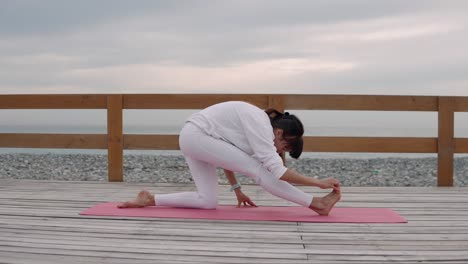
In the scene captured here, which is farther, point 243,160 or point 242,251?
point 243,160

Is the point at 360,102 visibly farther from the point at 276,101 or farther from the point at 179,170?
the point at 179,170

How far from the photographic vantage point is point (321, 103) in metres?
5.68

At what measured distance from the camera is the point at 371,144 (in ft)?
18.4

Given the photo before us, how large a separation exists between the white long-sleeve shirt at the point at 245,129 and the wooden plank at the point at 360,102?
1.97 metres

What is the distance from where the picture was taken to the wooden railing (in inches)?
221

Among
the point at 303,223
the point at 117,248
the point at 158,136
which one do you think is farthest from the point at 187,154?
the point at 158,136

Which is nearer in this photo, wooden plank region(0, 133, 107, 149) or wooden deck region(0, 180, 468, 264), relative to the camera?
wooden deck region(0, 180, 468, 264)

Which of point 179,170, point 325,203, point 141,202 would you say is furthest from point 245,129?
point 179,170

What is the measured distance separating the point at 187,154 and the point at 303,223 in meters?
0.90

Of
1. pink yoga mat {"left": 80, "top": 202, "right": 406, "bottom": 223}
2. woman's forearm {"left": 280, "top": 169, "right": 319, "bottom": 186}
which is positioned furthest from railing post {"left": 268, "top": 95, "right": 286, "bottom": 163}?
woman's forearm {"left": 280, "top": 169, "right": 319, "bottom": 186}

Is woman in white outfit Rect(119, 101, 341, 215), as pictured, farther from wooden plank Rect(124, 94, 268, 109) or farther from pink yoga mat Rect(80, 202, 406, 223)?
wooden plank Rect(124, 94, 268, 109)

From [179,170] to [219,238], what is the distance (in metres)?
8.86

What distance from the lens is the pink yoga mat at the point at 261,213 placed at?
144 inches

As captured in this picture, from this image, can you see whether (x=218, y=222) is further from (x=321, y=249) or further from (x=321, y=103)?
(x=321, y=103)
